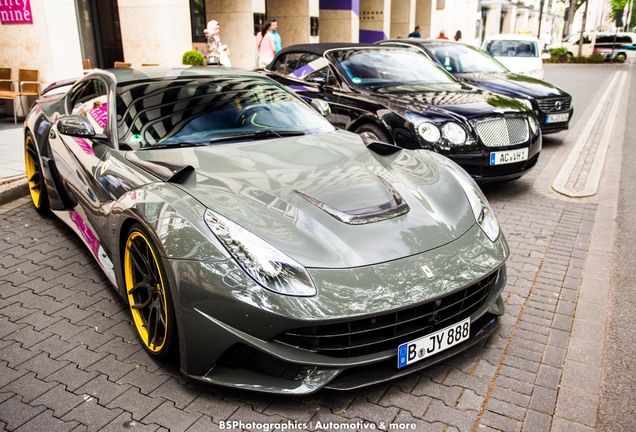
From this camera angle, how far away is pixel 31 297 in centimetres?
376

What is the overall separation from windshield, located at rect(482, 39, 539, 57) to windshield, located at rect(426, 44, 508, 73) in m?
4.18

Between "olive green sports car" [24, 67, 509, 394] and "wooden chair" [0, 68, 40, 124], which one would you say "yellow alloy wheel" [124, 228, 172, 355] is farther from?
"wooden chair" [0, 68, 40, 124]

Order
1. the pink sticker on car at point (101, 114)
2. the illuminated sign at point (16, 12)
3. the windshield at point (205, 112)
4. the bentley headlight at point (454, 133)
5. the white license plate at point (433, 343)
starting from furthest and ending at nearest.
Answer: the illuminated sign at point (16, 12) → the bentley headlight at point (454, 133) → the pink sticker on car at point (101, 114) → the windshield at point (205, 112) → the white license plate at point (433, 343)

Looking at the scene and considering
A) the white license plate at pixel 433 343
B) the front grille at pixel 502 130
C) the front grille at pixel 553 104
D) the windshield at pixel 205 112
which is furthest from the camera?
the front grille at pixel 553 104

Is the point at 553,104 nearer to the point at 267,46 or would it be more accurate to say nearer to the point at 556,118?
the point at 556,118

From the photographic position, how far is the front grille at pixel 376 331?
8.00 ft

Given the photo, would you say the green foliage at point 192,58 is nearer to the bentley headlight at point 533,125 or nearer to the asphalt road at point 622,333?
the bentley headlight at point 533,125

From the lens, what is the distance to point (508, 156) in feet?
19.0

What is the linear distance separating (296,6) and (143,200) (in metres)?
16.9

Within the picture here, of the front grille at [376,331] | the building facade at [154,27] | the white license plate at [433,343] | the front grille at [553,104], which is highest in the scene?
the building facade at [154,27]

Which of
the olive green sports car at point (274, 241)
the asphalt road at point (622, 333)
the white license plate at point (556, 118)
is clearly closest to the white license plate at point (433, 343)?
the olive green sports car at point (274, 241)

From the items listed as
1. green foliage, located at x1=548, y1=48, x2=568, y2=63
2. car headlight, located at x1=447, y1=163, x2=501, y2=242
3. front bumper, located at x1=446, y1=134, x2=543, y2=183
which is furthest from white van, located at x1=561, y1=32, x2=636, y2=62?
car headlight, located at x1=447, y1=163, x2=501, y2=242

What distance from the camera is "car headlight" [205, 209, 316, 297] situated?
2.41 m

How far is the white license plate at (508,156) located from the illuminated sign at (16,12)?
8.51 metres
